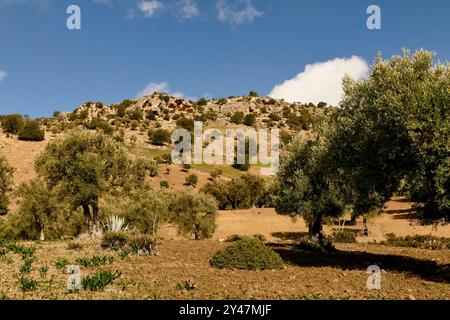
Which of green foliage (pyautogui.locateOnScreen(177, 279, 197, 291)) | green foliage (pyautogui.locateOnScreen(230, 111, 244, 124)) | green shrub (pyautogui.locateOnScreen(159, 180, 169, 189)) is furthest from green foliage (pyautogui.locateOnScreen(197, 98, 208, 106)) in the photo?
green foliage (pyautogui.locateOnScreen(177, 279, 197, 291))

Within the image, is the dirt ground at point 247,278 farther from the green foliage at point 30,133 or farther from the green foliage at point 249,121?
the green foliage at point 249,121

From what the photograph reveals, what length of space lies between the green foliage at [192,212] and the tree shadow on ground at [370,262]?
55.9 ft

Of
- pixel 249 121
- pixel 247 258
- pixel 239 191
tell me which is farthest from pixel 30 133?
pixel 247 258

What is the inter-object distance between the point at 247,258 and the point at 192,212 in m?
24.3

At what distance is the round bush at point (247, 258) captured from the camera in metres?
20.9

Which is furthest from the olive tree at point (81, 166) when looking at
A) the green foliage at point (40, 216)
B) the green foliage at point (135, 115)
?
the green foliage at point (135, 115)

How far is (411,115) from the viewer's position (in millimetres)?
17531

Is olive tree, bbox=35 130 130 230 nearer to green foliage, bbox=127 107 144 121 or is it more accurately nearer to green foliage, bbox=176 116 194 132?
green foliage, bbox=176 116 194 132

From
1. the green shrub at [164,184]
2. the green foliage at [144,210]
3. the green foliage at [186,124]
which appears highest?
the green foliage at [186,124]

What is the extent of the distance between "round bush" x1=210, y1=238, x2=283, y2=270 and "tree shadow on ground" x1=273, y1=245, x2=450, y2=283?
2.35 m

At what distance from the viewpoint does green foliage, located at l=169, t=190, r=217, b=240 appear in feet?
146

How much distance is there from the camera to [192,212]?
44969 mm
